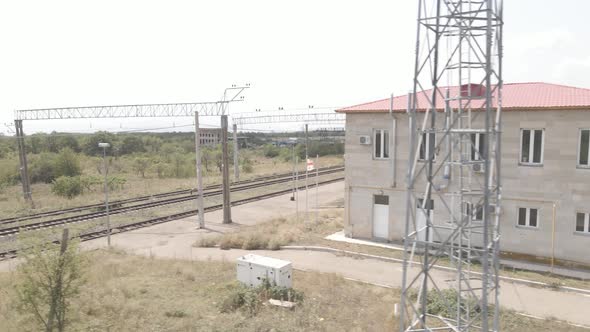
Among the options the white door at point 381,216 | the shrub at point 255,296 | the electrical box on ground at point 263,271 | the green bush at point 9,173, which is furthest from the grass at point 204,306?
the green bush at point 9,173

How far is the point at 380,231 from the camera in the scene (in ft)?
63.0

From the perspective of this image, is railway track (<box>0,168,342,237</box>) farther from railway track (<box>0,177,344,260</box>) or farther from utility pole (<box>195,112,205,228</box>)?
utility pole (<box>195,112,205,228</box>)

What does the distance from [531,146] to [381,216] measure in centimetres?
642

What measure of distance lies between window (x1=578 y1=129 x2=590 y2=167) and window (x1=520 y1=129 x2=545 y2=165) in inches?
44.6

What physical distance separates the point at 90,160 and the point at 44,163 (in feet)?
59.9

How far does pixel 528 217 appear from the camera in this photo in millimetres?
15844

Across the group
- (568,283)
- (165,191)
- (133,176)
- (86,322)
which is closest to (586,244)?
(568,283)

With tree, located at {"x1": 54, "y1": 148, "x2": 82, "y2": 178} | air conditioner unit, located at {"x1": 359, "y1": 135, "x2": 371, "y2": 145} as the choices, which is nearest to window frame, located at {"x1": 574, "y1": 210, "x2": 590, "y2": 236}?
air conditioner unit, located at {"x1": 359, "y1": 135, "x2": 371, "y2": 145}

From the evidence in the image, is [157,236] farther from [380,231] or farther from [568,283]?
[568,283]

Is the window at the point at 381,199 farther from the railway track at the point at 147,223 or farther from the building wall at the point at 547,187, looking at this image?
the railway track at the point at 147,223

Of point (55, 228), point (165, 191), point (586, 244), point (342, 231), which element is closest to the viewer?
point (586, 244)

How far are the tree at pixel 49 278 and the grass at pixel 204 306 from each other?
0.61m

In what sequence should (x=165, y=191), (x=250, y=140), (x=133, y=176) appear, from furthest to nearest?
(x=250, y=140), (x=133, y=176), (x=165, y=191)

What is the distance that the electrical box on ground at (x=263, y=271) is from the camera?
41.5ft
